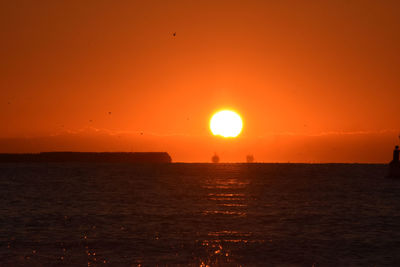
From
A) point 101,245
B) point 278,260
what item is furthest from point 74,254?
point 278,260

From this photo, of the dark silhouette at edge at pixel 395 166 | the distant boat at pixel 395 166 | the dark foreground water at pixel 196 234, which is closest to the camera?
the dark foreground water at pixel 196 234

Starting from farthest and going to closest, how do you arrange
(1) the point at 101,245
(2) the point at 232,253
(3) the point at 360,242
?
(3) the point at 360,242, (1) the point at 101,245, (2) the point at 232,253

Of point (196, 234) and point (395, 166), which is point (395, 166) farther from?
point (196, 234)

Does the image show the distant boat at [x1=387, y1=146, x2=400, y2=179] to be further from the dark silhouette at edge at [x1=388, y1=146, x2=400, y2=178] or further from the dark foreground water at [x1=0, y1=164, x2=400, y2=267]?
the dark foreground water at [x1=0, y1=164, x2=400, y2=267]

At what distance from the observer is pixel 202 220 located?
49.2 meters

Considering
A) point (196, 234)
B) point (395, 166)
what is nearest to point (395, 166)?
point (395, 166)

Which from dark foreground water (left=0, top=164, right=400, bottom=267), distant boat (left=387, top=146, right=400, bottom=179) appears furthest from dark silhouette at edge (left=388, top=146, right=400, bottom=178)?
dark foreground water (left=0, top=164, right=400, bottom=267)

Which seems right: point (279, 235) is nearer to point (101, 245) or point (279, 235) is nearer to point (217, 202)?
point (101, 245)

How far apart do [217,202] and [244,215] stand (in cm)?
1621

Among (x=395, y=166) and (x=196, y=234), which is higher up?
(x=395, y=166)

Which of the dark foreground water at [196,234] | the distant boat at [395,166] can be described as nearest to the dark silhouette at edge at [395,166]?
the distant boat at [395,166]

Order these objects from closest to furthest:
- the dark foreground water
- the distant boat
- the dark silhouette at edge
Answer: the dark foreground water
the dark silhouette at edge
the distant boat

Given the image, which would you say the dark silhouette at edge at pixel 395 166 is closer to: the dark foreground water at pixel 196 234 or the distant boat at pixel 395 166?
the distant boat at pixel 395 166

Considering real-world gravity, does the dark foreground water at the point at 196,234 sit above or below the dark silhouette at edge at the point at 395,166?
below
